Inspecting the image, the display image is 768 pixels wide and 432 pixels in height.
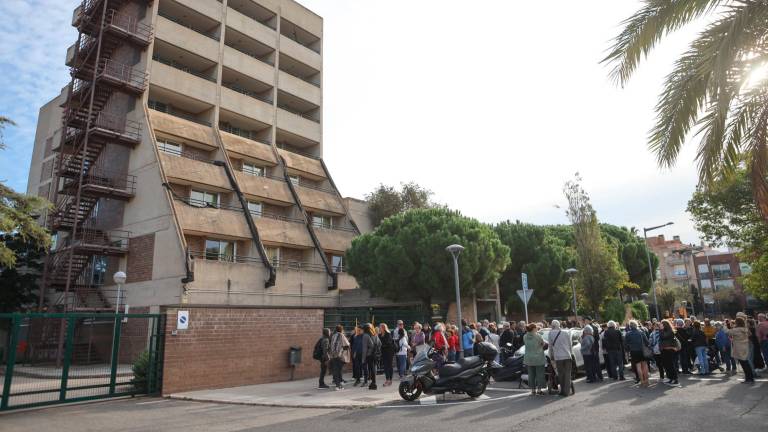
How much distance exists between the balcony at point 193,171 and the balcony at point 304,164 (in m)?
6.36

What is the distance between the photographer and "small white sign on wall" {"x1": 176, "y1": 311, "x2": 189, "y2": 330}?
491 inches

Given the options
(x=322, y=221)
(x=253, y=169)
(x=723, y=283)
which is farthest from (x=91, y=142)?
(x=723, y=283)

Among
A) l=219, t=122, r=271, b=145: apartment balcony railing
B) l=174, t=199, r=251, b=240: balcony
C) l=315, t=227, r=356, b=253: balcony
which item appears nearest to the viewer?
l=174, t=199, r=251, b=240: balcony

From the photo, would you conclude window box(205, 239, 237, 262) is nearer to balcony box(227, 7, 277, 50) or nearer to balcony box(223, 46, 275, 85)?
balcony box(223, 46, 275, 85)

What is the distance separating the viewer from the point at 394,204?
3853 cm

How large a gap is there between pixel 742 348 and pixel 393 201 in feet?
93.7

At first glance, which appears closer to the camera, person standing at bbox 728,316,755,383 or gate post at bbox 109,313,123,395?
person standing at bbox 728,316,755,383

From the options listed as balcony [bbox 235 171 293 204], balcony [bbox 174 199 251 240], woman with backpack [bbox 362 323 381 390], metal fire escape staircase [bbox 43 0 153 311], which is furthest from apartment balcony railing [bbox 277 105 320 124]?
woman with backpack [bbox 362 323 381 390]

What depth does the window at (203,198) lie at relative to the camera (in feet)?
89.8

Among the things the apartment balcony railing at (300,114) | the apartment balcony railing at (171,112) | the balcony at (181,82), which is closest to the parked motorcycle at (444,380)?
the balcony at (181,82)

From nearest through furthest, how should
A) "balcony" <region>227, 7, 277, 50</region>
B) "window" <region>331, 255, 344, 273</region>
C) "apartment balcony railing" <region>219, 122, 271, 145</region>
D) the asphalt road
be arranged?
the asphalt road < "balcony" <region>227, 7, 277, 50</region> < "apartment balcony railing" <region>219, 122, 271, 145</region> < "window" <region>331, 255, 344, 273</region>

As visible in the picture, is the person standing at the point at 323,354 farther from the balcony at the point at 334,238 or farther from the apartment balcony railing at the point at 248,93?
the apartment balcony railing at the point at 248,93

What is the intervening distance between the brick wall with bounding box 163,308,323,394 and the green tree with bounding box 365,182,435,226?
22.8 metres

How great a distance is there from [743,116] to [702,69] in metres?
1.63
